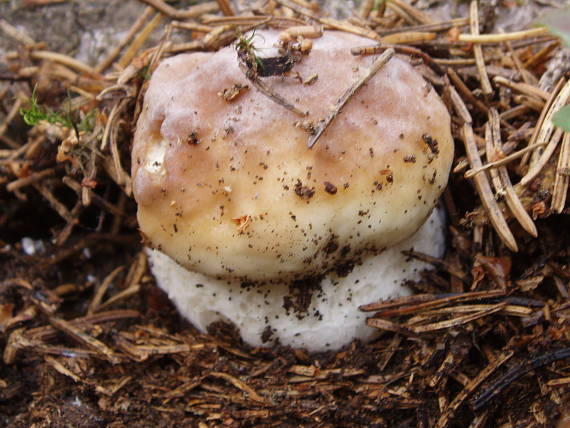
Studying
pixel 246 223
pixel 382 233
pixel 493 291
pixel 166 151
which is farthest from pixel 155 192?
pixel 493 291

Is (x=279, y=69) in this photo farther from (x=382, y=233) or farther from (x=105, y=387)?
(x=105, y=387)

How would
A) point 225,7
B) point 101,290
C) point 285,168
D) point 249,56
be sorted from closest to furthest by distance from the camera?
point 285,168 < point 249,56 < point 101,290 < point 225,7

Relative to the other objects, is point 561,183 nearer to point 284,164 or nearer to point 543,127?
point 543,127

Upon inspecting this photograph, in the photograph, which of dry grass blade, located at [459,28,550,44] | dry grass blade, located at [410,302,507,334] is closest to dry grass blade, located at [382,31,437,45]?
dry grass blade, located at [459,28,550,44]

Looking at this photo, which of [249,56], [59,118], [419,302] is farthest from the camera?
[59,118]

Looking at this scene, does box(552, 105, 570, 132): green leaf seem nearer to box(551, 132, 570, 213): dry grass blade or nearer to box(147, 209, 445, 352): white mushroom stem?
box(551, 132, 570, 213): dry grass blade

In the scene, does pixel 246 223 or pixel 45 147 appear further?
pixel 45 147

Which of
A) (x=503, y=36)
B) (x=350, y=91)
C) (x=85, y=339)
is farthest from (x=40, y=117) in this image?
(x=503, y=36)
